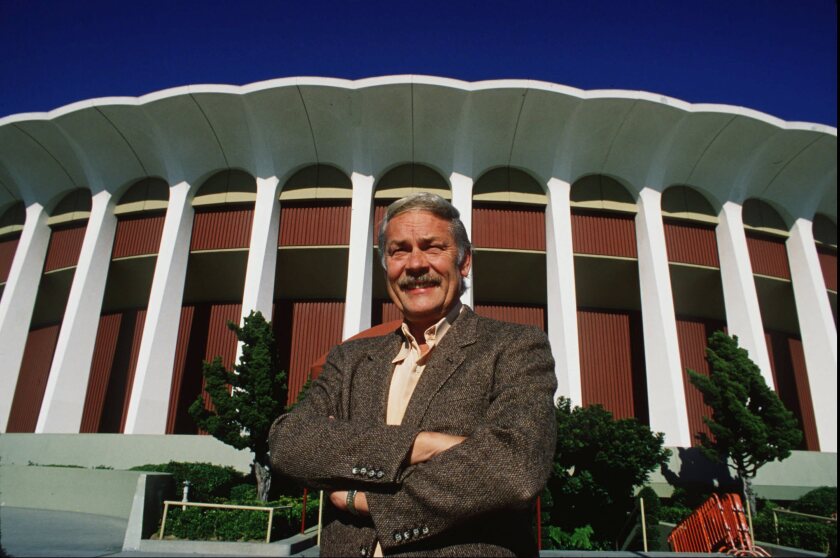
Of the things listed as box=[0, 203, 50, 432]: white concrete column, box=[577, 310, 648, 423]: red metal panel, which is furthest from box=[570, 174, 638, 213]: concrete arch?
box=[0, 203, 50, 432]: white concrete column

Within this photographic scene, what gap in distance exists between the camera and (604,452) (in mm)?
12844

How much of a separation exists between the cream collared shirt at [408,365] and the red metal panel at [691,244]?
2012cm

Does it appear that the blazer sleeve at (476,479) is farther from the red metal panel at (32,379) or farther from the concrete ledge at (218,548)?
the red metal panel at (32,379)

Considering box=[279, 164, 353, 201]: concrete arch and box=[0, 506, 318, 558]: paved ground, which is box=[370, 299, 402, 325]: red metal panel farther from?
box=[0, 506, 318, 558]: paved ground

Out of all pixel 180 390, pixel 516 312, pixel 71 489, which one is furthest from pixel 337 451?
pixel 180 390

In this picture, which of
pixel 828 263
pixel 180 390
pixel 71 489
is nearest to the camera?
pixel 71 489

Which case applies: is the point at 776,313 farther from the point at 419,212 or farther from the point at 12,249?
the point at 12,249

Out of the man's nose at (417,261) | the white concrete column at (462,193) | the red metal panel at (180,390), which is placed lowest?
the man's nose at (417,261)

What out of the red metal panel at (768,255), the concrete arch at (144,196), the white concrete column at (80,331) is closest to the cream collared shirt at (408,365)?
the white concrete column at (80,331)

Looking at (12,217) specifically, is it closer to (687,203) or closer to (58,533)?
(58,533)

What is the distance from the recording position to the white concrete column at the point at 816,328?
1839 centimetres

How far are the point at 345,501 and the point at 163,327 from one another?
1902cm

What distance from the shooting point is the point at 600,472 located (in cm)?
1309

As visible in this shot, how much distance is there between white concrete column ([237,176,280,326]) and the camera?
18.1m
